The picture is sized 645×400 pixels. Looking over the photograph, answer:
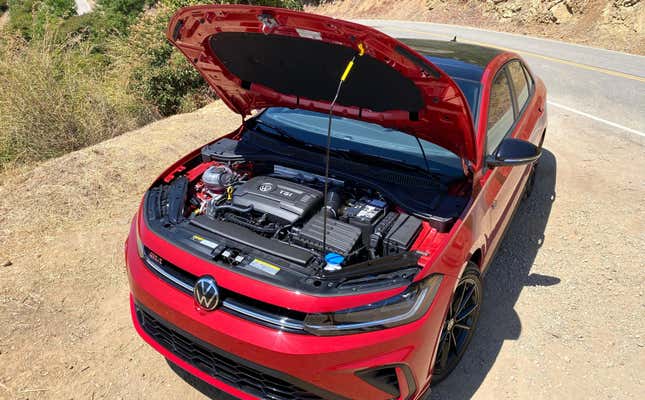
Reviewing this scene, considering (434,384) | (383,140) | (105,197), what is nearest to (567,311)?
(434,384)

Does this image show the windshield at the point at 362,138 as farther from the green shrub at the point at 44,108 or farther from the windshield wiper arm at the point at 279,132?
the green shrub at the point at 44,108

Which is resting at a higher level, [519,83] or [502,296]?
[519,83]

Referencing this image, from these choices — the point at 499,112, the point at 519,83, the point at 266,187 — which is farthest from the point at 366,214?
the point at 519,83

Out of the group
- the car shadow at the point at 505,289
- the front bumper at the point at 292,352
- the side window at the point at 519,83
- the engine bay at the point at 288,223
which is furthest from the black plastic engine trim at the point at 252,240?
the side window at the point at 519,83

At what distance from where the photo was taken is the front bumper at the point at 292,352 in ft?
6.83

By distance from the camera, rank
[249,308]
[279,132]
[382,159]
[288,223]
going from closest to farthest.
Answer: [249,308] < [288,223] < [382,159] < [279,132]

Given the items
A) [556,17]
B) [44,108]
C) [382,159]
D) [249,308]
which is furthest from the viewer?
[556,17]

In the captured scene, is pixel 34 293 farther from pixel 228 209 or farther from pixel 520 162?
pixel 520 162

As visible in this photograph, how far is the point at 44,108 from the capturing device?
702 centimetres

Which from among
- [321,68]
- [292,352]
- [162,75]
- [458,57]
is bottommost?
[162,75]

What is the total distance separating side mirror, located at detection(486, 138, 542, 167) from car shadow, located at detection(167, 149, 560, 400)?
49.5 inches

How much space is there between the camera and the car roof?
3.35 m

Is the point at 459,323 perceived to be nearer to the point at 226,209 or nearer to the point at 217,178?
the point at 226,209

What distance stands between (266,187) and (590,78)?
985 cm
